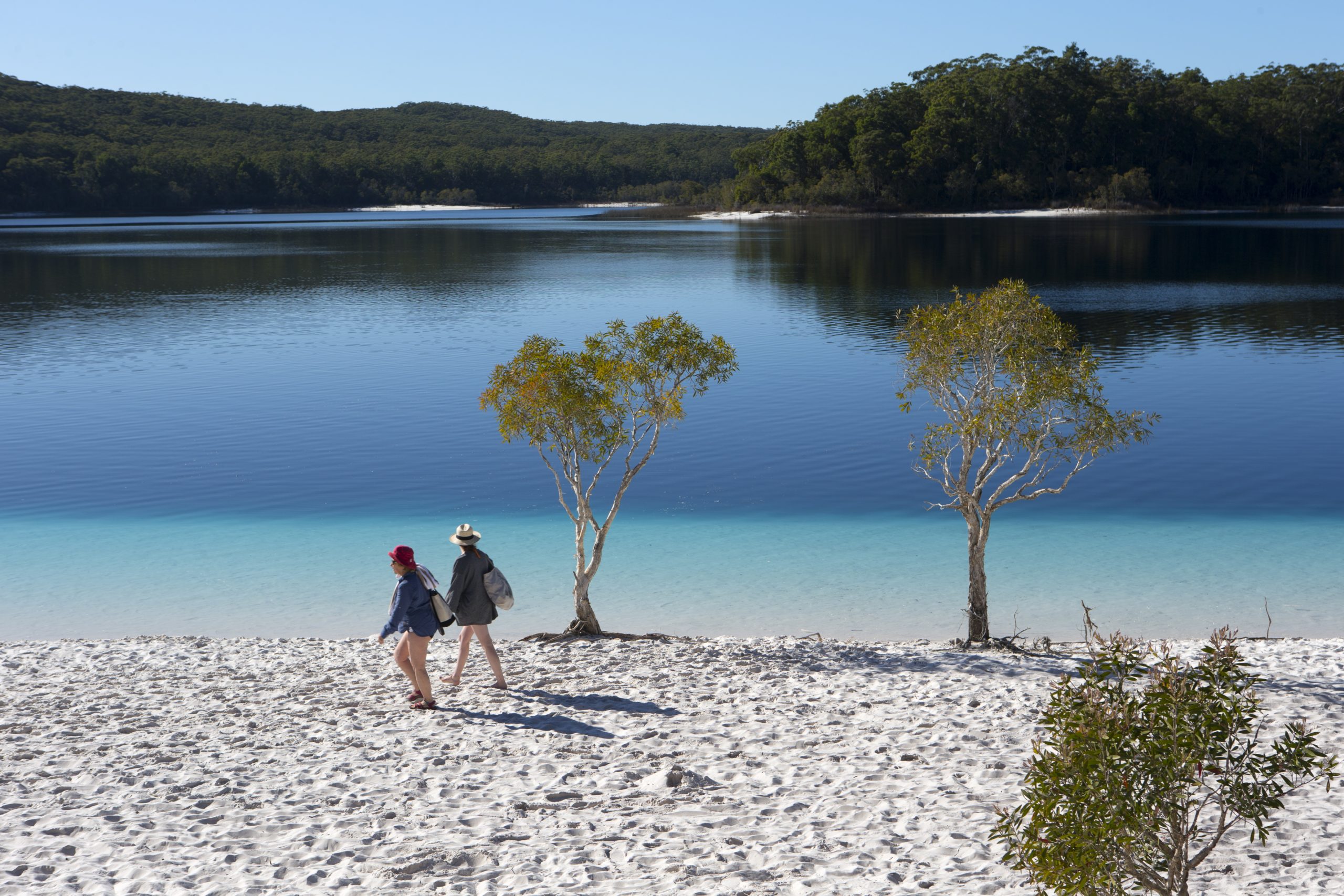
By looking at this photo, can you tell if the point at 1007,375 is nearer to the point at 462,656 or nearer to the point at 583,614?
the point at 583,614

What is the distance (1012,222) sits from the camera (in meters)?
129

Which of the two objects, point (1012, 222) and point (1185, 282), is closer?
point (1185, 282)

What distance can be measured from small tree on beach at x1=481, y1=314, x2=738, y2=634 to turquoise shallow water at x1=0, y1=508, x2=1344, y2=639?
2.17 metres

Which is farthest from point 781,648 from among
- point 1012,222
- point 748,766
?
point 1012,222

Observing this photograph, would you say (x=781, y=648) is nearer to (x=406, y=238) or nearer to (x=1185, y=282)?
(x=1185, y=282)

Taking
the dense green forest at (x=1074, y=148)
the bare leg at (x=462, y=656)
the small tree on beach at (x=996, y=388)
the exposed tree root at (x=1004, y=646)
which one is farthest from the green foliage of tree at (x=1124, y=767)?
the dense green forest at (x=1074, y=148)

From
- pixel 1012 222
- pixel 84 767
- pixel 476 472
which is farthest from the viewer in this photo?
pixel 1012 222

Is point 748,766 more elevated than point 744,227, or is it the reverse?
point 744,227

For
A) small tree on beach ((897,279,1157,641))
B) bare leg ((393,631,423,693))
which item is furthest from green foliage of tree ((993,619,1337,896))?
small tree on beach ((897,279,1157,641))

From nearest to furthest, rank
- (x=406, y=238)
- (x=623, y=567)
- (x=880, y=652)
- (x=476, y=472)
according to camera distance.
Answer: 1. (x=880, y=652)
2. (x=623, y=567)
3. (x=476, y=472)
4. (x=406, y=238)

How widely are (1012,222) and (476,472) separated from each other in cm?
11426

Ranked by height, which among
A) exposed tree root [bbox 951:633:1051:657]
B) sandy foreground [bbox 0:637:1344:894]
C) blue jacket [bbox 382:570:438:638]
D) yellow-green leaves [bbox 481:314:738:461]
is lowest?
exposed tree root [bbox 951:633:1051:657]

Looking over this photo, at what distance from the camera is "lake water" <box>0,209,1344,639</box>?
17.4 m

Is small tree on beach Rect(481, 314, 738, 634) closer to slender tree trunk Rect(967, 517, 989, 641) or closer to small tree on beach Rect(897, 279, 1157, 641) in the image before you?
small tree on beach Rect(897, 279, 1157, 641)
